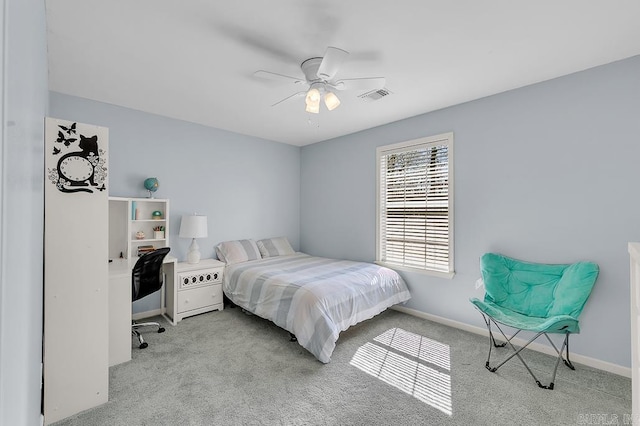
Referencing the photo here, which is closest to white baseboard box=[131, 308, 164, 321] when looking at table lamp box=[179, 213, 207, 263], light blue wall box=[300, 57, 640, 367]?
table lamp box=[179, 213, 207, 263]

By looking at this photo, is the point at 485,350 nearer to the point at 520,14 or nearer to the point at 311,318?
the point at 311,318

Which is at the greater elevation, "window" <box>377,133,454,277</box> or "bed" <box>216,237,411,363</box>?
"window" <box>377,133,454,277</box>

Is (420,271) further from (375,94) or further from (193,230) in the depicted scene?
(193,230)

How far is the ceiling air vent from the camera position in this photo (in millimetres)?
2936

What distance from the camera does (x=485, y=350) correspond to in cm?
278

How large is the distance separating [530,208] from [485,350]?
4.88 feet

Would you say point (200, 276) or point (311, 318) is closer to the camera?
point (311, 318)

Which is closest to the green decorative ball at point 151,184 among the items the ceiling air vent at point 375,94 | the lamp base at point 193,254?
the lamp base at point 193,254

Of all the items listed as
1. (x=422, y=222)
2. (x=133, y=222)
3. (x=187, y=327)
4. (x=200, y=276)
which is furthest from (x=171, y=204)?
(x=422, y=222)

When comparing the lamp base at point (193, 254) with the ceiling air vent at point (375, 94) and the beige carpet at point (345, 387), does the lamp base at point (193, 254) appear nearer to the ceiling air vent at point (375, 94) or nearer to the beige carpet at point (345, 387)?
the beige carpet at point (345, 387)

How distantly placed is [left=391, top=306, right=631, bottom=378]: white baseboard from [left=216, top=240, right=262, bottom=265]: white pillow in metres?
2.33

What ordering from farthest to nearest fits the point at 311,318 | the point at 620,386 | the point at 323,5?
the point at 311,318
the point at 620,386
the point at 323,5

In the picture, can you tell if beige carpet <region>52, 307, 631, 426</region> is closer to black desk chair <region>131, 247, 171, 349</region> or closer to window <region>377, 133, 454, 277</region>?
black desk chair <region>131, 247, 171, 349</region>

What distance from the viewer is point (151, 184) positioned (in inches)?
139
